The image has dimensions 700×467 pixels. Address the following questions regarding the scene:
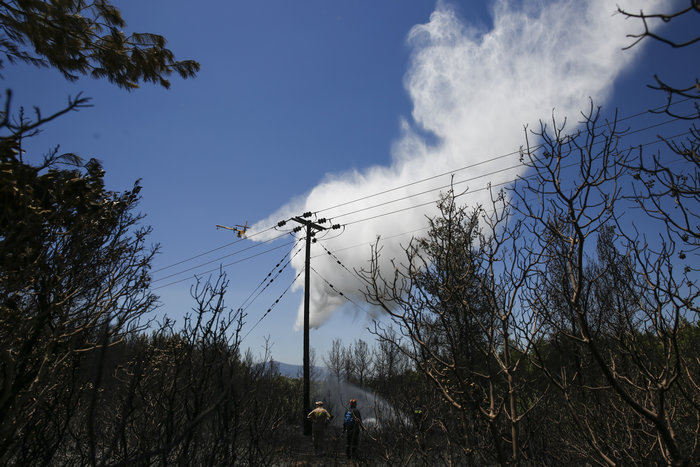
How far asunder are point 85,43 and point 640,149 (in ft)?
17.1

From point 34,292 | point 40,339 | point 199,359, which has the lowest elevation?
point 199,359

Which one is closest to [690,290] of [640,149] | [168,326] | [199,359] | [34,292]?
[640,149]

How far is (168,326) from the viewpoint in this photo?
5531 millimetres

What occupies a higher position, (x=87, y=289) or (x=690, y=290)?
(x=87, y=289)

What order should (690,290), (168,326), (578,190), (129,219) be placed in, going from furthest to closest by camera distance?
(129,219) < (168,326) < (690,290) < (578,190)

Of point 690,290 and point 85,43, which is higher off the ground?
point 85,43

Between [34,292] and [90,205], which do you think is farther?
[90,205]

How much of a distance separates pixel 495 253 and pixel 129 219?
587cm

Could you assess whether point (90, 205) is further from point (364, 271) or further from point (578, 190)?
point (578, 190)

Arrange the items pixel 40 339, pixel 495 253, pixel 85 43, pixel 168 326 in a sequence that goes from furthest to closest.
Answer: pixel 168 326 < pixel 40 339 < pixel 85 43 < pixel 495 253

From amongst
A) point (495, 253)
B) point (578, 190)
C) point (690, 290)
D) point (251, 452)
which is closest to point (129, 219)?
point (251, 452)

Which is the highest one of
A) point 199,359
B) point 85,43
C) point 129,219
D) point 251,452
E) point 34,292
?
point 85,43

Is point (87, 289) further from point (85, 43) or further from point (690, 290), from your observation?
point (690, 290)

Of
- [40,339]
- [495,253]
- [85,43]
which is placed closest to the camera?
[495,253]
